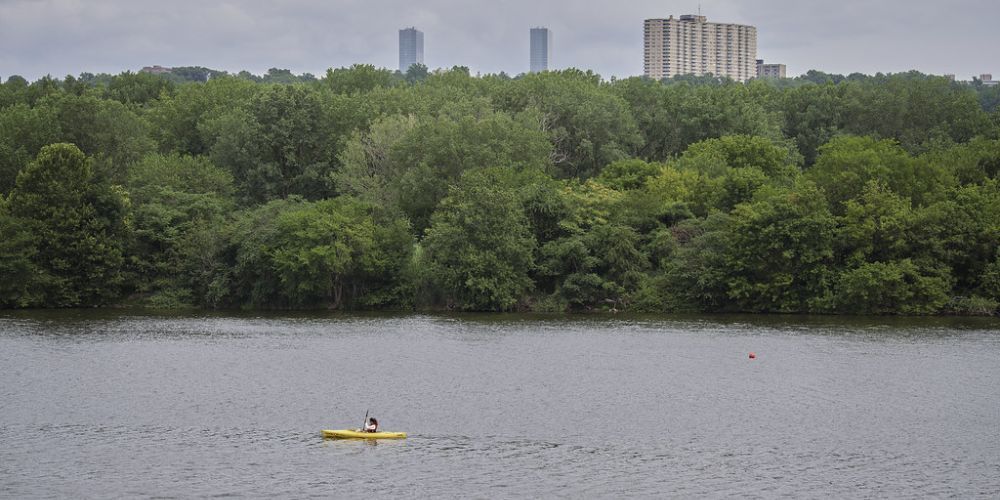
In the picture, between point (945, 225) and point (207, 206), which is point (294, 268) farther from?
point (945, 225)

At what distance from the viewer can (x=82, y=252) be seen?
317ft

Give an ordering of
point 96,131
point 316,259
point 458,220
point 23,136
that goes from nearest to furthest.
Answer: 1. point 458,220
2. point 316,259
3. point 23,136
4. point 96,131

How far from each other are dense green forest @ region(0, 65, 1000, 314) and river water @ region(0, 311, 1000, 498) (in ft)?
25.4

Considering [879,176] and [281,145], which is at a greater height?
[281,145]

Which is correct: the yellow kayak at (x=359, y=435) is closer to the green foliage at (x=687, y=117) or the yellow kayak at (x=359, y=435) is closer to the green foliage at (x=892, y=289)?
the green foliage at (x=892, y=289)

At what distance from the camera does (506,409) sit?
5694 cm

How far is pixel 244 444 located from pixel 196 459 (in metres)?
2.85

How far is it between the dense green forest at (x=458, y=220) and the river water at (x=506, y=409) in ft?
25.4

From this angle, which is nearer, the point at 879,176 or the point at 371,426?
the point at 371,426

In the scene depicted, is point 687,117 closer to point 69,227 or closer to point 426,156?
point 426,156

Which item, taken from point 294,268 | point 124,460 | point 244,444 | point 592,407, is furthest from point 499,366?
point 294,268

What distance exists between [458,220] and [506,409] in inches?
1506

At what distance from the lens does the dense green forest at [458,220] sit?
91.2 m

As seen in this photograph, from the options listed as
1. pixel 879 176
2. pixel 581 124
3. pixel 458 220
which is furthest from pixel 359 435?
pixel 581 124
